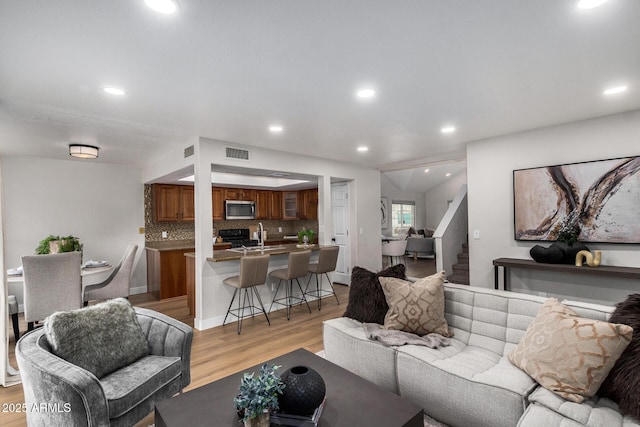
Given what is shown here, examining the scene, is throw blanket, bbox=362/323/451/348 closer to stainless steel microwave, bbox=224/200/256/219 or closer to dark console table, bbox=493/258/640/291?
dark console table, bbox=493/258/640/291

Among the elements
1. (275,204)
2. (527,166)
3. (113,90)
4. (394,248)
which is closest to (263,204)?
(275,204)

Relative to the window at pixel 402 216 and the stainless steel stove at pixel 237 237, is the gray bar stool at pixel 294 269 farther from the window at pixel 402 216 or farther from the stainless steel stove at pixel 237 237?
the window at pixel 402 216

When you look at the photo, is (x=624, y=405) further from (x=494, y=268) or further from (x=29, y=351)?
(x=29, y=351)

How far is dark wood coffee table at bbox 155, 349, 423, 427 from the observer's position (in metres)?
1.38

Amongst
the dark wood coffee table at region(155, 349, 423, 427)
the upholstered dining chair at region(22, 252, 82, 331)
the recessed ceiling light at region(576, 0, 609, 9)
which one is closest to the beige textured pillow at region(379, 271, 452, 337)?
the dark wood coffee table at region(155, 349, 423, 427)

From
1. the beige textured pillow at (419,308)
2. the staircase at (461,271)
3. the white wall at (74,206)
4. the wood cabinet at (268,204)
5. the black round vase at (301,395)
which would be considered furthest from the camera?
the wood cabinet at (268,204)

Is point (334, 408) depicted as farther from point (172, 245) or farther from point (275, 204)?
point (275, 204)

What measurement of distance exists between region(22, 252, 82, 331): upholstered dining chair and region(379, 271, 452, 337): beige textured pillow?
3523 millimetres

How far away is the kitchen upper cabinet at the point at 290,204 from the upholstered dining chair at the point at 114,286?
4014mm

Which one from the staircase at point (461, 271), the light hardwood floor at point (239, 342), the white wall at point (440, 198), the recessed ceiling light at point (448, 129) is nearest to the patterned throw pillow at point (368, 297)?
the light hardwood floor at point (239, 342)

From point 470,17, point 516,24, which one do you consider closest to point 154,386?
point 470,17

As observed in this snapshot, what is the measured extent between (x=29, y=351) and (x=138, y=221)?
15.5ft

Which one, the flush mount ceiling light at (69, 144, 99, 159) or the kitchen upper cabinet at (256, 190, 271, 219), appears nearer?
the flush mount ceiling light at (69, 144, 99, 159)

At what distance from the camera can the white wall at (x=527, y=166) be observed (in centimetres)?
323
